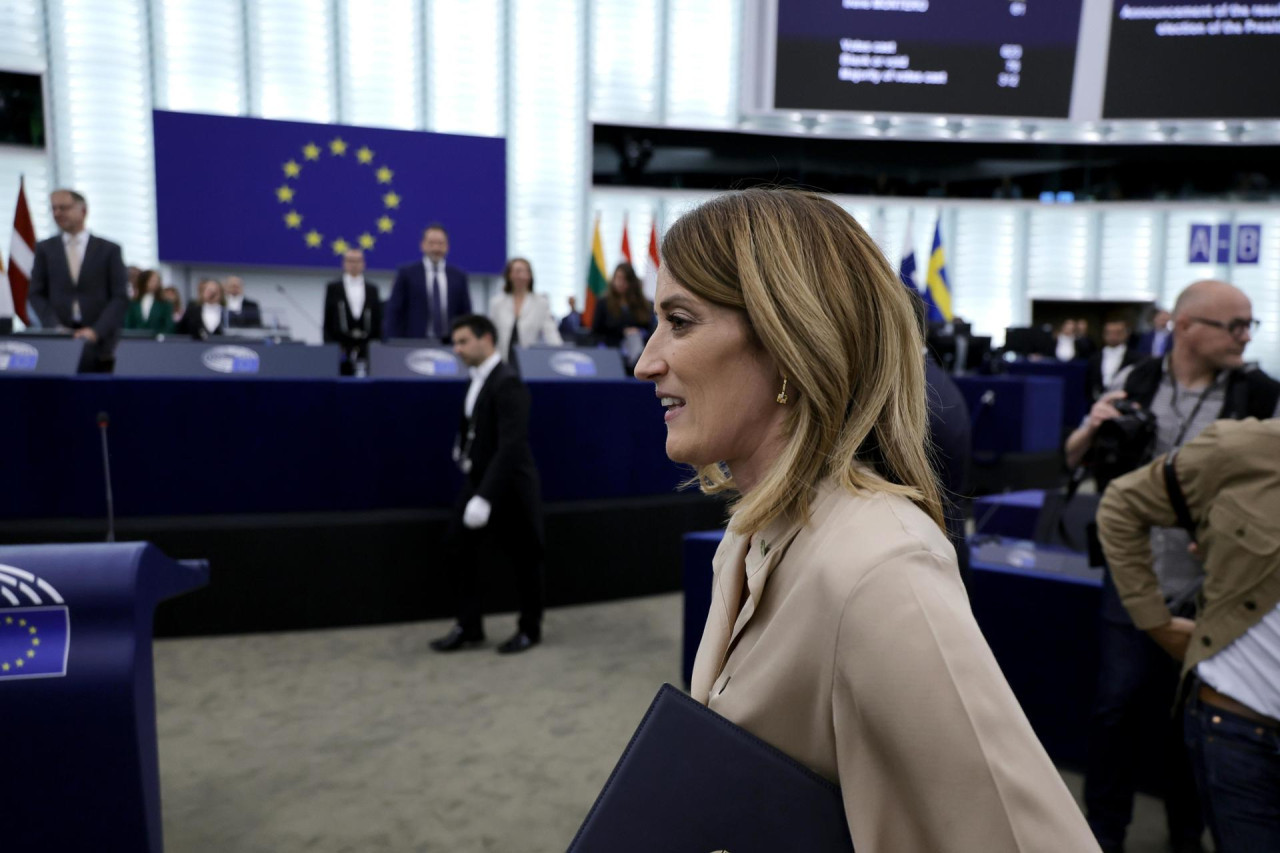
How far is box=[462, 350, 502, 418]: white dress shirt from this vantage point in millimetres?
4578

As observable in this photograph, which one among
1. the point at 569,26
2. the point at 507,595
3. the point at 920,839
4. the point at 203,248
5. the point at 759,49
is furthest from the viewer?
the point at 569,26

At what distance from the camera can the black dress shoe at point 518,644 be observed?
4598 mm

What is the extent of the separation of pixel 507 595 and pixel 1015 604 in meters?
3.01

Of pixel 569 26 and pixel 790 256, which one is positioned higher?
pixel 569 26

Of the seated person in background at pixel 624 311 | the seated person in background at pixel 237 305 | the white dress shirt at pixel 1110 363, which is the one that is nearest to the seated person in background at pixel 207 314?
the seated person in background at pixel 237 305

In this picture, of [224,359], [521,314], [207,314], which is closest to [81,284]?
[224,359]

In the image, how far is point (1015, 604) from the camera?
3262mm

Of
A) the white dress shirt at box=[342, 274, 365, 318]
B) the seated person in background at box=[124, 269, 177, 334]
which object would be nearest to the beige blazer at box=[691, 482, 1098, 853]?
the white dress shirt at box=[342, 274, 365, 318]

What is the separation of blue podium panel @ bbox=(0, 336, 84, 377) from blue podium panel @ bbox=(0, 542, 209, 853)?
3296mm

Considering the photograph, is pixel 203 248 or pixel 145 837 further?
pixel 203 248

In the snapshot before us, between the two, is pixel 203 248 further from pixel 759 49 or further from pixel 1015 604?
pixel 1015 604

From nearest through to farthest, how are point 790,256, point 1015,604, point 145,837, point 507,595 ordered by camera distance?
point 790,256, point 145,837, point 1015,604, point 507,595

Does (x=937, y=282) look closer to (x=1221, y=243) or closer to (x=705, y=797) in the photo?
(x=1221, y=243)

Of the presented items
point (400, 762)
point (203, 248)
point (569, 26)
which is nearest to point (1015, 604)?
point (400, 762)
